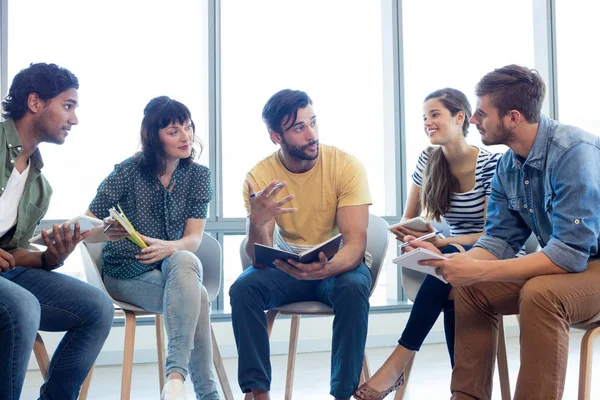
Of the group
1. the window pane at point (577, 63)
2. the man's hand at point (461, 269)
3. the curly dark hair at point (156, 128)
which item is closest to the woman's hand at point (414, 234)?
the man's hand at point (461, 269)

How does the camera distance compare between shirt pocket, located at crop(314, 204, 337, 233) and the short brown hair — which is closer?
the short brown hair

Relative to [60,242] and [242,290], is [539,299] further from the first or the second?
[60,242]

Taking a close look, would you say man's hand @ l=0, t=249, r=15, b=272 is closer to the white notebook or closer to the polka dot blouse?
the polka dot blouse

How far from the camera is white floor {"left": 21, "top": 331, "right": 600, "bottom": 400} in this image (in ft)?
9.83

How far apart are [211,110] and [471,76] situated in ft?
6.37

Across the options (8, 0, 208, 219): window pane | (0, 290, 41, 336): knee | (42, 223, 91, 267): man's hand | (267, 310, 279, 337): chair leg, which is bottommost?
(267, 310, 279, 337): chair leg

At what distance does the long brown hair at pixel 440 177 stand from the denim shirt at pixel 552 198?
38 centimetres

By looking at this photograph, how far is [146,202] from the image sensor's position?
104 inches

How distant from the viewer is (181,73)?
4203 millimetres

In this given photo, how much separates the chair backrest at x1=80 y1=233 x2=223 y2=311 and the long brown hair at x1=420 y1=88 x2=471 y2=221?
2.98 feet

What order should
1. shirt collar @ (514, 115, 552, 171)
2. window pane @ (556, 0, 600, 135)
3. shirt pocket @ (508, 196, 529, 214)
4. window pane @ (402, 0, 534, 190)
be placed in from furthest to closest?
window pane @ (556, 0, 600, 135) < window pane @ (402, 0, 534, 190) < shirt pocket @ (508, 196, 529, 214) < shirt collar @ (514, 115, 552, 171)

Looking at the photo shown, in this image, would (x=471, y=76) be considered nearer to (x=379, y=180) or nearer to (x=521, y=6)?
(x=521, y=6)

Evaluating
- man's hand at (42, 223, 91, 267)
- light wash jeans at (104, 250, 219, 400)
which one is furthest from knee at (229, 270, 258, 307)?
man's hand at (42, 223, 91, 267)

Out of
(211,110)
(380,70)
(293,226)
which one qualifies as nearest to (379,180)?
(380,70)
